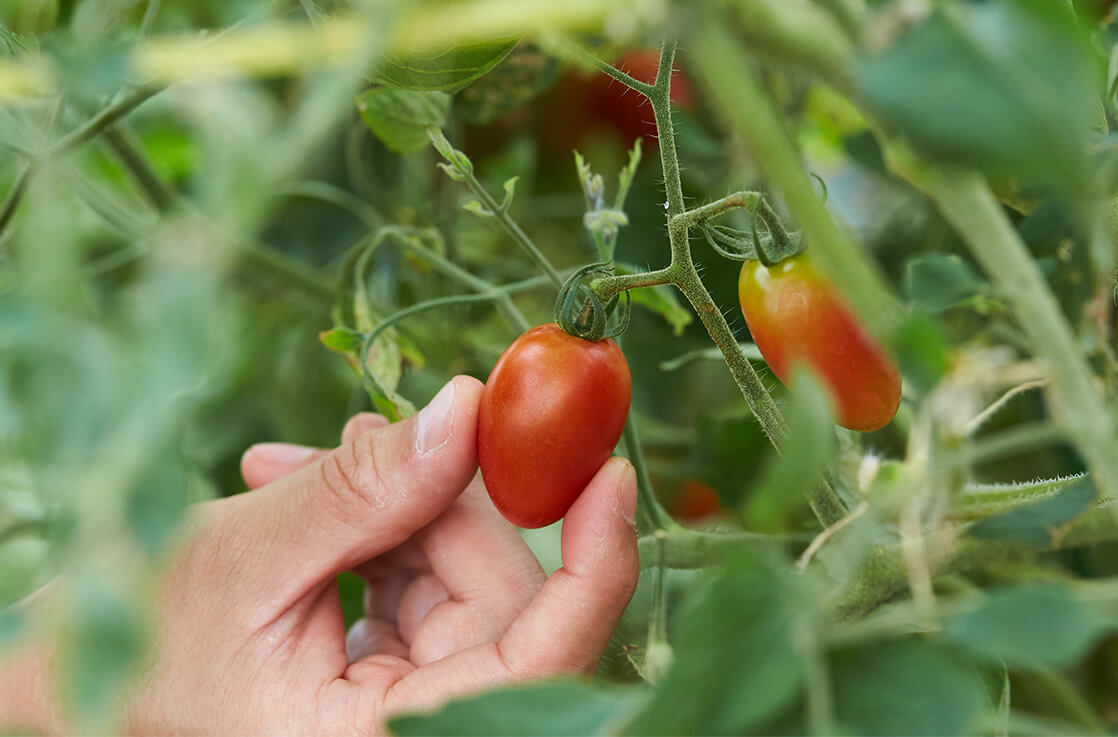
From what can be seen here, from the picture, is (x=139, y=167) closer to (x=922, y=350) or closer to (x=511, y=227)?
(x=511, y=227)

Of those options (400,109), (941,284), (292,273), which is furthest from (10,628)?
(292,273)

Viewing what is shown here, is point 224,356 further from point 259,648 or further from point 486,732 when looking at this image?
point 259,648

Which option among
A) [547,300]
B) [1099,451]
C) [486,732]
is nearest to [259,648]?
[486,732]

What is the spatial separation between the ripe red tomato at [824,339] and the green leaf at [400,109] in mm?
237

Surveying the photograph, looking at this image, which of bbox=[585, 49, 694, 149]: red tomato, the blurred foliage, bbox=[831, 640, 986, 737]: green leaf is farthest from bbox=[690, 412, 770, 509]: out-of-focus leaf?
bbox=[585, 49, 694, 149]: red tomato

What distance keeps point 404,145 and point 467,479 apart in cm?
22

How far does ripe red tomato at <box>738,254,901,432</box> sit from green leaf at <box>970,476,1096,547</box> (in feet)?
0.32

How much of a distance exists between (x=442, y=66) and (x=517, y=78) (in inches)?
11.7

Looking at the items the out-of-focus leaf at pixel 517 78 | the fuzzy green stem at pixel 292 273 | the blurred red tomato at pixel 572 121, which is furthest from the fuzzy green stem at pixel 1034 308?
the blurred red tomato at pixel 572 121

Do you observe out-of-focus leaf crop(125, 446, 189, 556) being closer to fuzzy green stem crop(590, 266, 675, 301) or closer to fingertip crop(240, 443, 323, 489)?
fuzzy green stem crop(590, 266, 675, 301)

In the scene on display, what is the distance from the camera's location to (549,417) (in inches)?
16.3

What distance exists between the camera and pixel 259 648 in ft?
1.58

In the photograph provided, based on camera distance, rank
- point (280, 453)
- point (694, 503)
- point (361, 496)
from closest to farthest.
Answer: point (361, 496), point (280, 453), point (694, 503)

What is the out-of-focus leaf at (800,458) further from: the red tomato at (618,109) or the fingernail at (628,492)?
the red tomato at (618,109)
